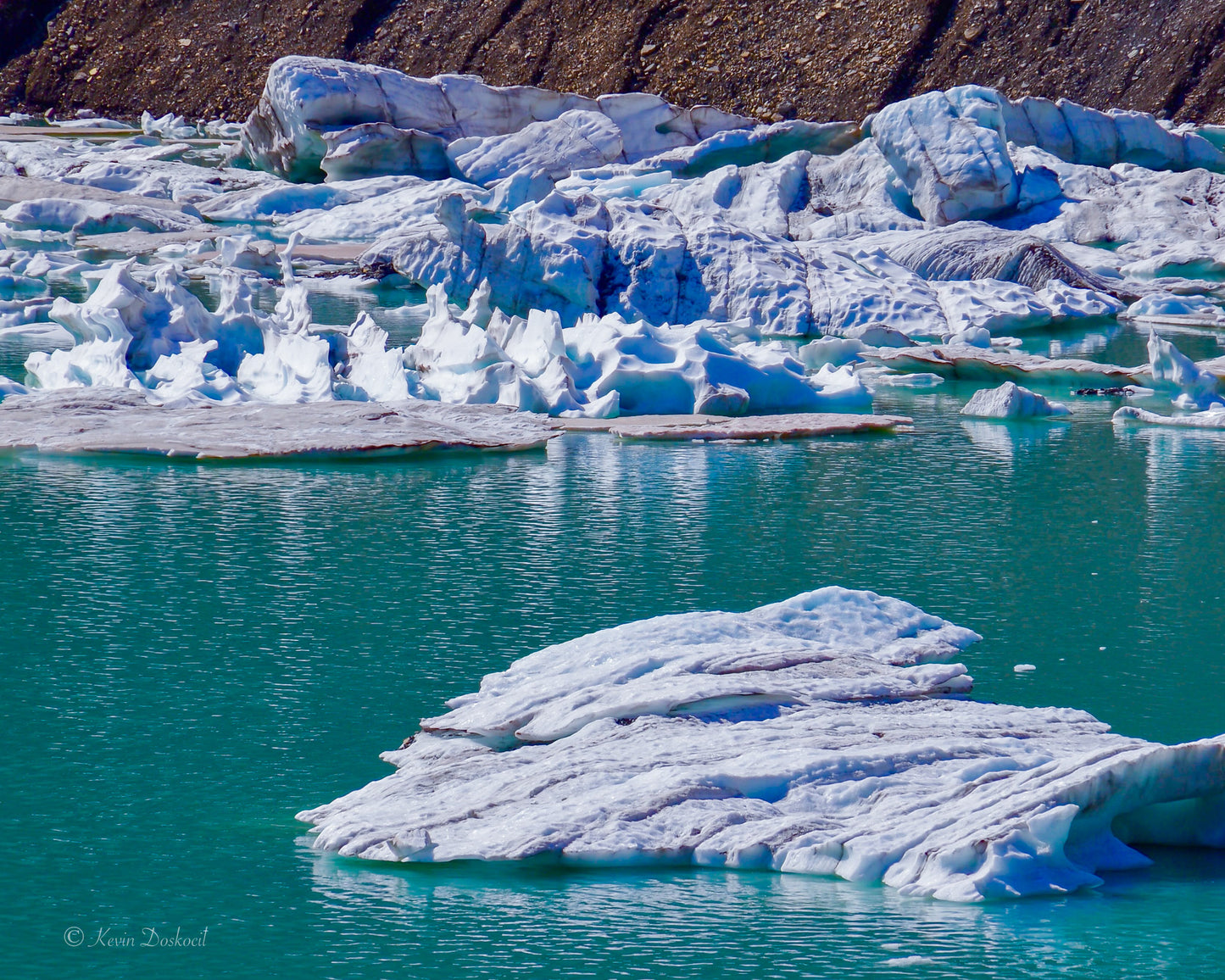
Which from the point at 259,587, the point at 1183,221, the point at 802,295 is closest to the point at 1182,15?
the point at 1183,221

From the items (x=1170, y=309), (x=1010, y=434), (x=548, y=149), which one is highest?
(x=548, y=149)

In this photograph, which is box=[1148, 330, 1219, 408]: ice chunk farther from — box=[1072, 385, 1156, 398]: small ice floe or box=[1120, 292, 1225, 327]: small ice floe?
box=[1120, 292, 1225, 327]: small ice floe

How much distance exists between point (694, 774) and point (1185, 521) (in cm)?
535

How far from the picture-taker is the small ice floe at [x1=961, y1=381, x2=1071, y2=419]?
39.4 ft

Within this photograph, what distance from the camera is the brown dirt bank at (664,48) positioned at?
34438 mm

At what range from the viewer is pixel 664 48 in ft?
129

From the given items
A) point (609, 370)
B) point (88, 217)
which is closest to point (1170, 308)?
point (609, 370)

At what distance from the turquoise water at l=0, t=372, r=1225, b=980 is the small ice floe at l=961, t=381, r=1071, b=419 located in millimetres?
311

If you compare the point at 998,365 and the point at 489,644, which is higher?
the point at 998,365

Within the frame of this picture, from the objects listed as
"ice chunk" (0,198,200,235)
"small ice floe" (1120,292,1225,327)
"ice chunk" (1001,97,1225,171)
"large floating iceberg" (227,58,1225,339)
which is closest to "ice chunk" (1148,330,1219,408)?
"large floating iceberg" (227,58,1225,339)

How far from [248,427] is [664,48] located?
1237 inches

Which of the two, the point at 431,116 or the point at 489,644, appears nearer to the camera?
the point at 489,644

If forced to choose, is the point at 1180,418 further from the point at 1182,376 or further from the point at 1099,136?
the point at 1099,136

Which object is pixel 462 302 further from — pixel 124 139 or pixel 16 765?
pixel 124 139
